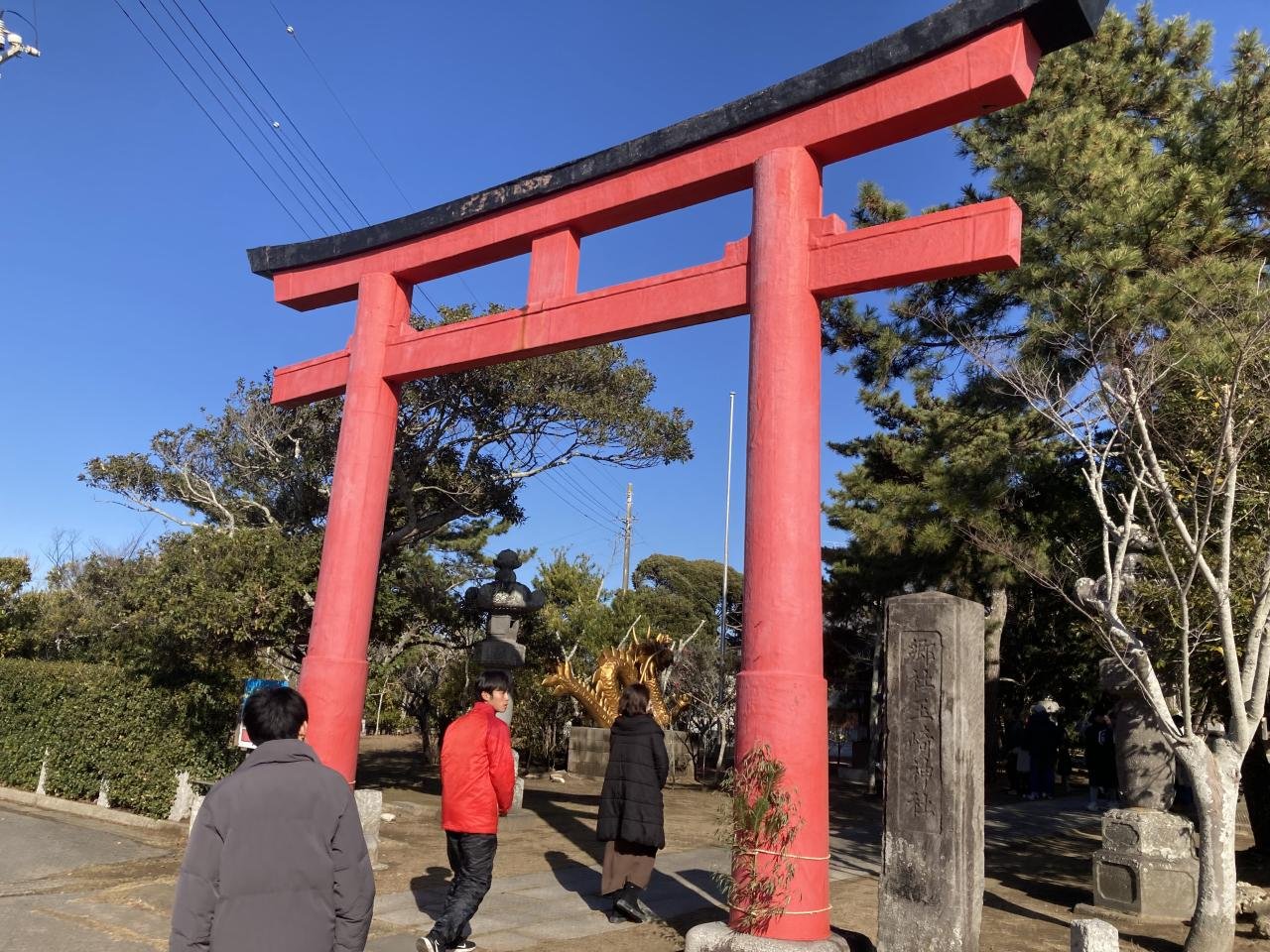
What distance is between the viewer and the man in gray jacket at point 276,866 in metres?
2.54

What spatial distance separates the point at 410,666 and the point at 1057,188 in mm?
14731

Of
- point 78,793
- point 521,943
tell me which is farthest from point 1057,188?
point 78,793

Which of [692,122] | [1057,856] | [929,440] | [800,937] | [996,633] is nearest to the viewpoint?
Answer: [800,937]

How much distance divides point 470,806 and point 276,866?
2.29 meters

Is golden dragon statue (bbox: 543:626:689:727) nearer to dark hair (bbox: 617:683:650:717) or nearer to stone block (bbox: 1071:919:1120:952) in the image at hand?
dark hair (bbox: 617:683:650:717)

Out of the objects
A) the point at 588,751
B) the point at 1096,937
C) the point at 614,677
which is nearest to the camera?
the point at 1096,937

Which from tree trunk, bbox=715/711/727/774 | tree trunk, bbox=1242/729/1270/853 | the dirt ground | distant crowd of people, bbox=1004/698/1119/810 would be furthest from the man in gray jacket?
tree trunk, bbox=715/711/727/774

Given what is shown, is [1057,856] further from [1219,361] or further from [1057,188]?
[1057,188]

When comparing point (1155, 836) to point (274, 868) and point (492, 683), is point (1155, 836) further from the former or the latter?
point (274, 868)

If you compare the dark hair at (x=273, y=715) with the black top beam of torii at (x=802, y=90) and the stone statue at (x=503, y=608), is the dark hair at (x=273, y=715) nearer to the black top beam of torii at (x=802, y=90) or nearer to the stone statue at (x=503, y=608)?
the black top beam of torii at (x=802, y=90)

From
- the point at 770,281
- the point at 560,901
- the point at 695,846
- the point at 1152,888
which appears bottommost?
the point at 560,901

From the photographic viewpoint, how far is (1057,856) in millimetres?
9234

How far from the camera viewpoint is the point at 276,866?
2.59 meters

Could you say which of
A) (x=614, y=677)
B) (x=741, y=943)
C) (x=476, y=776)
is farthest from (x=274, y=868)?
(x=614, y=677)
